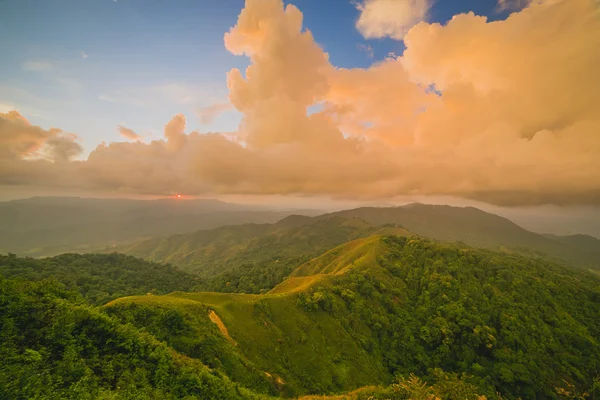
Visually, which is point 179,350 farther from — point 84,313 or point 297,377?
point 297,377

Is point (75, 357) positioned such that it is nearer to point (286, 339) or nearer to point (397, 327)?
point (286, 339)

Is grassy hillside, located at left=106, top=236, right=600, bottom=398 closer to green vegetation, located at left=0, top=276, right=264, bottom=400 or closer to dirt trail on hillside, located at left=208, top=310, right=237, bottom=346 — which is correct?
dirt trail on hillside, located at left=208, top=310, right=237, bottom=346

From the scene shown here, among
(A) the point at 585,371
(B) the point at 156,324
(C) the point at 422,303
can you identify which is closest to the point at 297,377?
(B) the point at 156,324

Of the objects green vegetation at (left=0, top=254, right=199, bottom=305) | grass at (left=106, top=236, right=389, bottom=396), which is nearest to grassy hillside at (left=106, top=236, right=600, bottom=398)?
grass at (left=106, top=236, right=389, bottom=396)

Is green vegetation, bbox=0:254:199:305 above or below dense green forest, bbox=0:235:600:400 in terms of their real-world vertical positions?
below

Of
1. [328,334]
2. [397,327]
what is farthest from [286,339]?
[397,327]

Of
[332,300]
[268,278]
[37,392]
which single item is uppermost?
[37,392]
